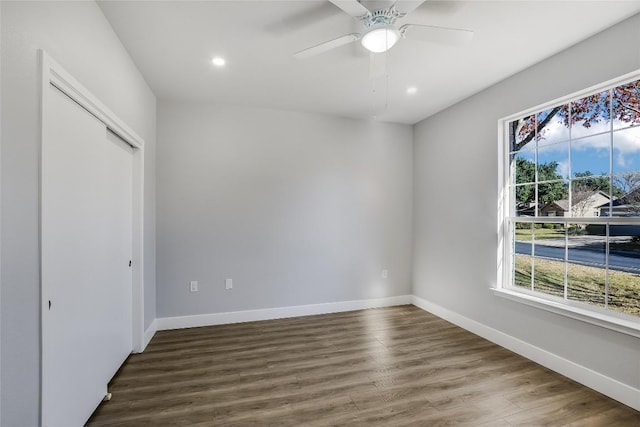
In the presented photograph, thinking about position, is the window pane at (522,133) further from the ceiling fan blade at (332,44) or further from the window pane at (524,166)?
the ceiling fan blade at (332,44)

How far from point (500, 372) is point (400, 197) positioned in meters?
2.46

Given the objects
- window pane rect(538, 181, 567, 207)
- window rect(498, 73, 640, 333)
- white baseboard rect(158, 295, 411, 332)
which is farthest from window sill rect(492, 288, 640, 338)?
white baseboard rect(158, 295, 411, 332)

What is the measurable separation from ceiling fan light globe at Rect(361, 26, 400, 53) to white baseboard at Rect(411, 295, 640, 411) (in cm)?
288

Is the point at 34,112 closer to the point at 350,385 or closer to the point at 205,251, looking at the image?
the point at 205,251

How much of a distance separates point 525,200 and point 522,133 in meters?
0.69

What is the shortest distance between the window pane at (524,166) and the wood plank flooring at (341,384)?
5.70 feet

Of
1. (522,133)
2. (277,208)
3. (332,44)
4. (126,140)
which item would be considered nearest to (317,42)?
(332,44)

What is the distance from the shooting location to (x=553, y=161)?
8.40 ft

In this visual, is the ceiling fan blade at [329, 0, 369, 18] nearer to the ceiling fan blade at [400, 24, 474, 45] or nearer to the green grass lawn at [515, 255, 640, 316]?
the ceiling fan blade at [400, 24, 474, 45]

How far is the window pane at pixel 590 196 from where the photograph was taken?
2.18m

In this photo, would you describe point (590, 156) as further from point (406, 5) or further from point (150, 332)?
point (150, 332)

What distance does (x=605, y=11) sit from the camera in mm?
1883

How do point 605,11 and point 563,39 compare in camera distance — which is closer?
point 605,11

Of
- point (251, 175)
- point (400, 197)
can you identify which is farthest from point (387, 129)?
point (251, 175)
